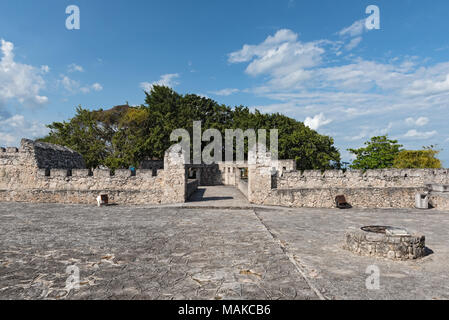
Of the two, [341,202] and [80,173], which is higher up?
[80,173]

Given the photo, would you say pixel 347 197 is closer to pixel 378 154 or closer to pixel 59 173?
pixel 59 173

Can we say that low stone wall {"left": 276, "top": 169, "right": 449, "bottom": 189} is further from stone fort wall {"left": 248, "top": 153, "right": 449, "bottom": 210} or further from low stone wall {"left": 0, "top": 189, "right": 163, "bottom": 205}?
low stone wall {"left": 0, "top": 189, "right": 163, "bottom": 205}

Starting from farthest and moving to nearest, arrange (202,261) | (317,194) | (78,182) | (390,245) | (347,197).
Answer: (78,182) → (347,197) → (317,194) → (390,245) → (202,261)

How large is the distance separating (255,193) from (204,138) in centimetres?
2082

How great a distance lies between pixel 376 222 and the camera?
8852mm

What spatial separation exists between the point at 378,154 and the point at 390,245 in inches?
1227

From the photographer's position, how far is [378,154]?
32.4m

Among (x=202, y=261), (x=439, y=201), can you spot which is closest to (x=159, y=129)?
(x=439, y=201)

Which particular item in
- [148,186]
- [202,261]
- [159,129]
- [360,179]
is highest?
[159,129]

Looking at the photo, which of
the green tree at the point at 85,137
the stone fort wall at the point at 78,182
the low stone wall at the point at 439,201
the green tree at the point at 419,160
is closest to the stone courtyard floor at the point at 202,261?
the stone fort wall at the point at 78,182

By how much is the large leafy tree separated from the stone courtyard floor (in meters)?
16.4

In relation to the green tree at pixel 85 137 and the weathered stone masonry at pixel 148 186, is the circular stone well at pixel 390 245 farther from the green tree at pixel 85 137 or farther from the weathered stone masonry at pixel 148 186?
the green tree at pixel 85 137

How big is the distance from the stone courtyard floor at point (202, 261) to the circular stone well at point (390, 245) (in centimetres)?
22
